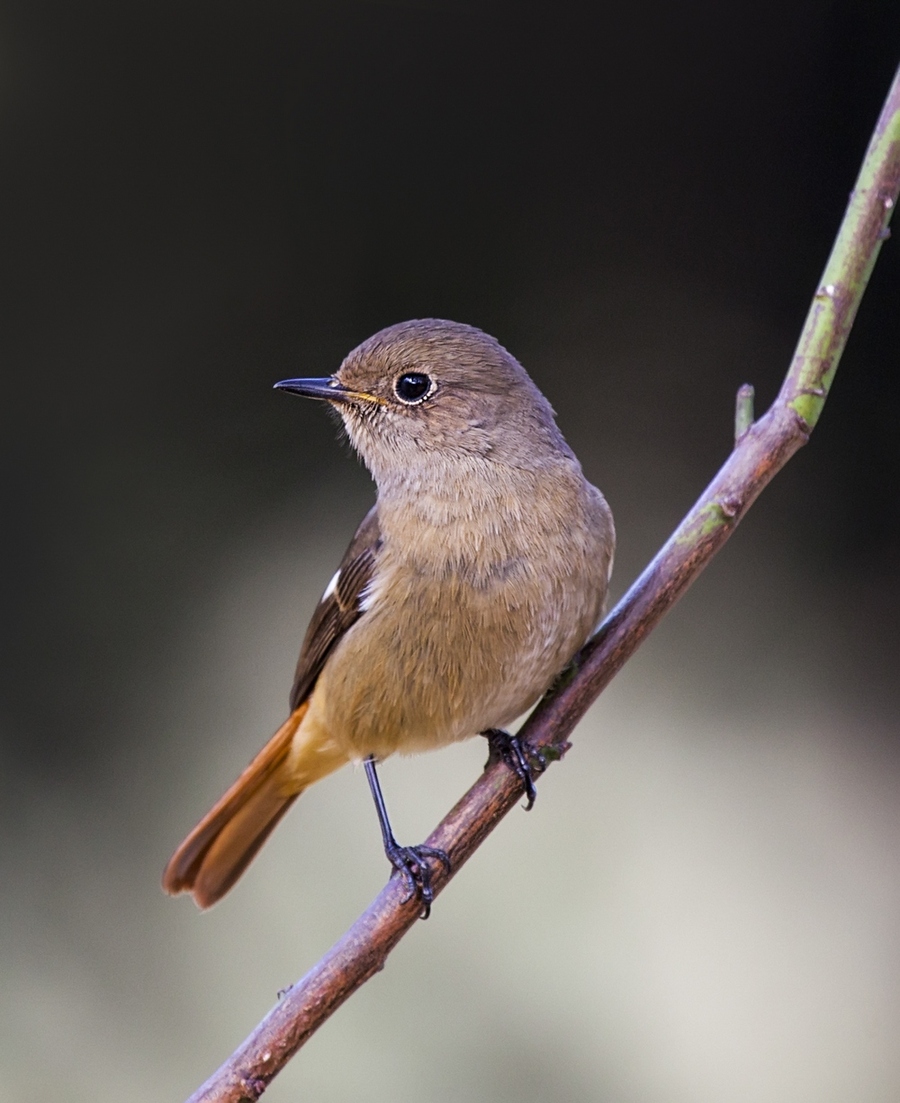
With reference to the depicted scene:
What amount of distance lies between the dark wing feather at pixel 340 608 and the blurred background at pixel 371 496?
1026 mm

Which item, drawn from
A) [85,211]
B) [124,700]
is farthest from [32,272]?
[124,700]

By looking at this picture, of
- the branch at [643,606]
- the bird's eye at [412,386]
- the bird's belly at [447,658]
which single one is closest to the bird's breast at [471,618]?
the bird's belly at [447,658]

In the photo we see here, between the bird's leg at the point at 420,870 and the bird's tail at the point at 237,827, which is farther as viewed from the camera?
the bird's tail at the point at 237,827

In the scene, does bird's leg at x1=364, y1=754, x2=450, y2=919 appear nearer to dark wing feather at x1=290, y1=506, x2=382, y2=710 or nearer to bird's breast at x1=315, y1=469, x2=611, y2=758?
bird's breast at x1=315, y1=469, x2=611, y2=758

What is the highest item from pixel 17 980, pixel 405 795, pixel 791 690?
pixel 791 690

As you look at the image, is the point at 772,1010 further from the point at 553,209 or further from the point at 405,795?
the point at 553,209

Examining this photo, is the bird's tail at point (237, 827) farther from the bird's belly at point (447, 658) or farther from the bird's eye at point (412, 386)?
the bird's eye at point (412, 386)

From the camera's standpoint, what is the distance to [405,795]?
3879 millimetres

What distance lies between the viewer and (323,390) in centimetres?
270

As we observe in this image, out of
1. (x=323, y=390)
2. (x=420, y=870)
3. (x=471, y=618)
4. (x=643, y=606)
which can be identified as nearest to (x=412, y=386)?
(x=323, y=390)

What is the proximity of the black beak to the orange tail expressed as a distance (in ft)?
Answer: 2.49

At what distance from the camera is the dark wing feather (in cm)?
274

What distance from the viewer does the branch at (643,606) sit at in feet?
6.44

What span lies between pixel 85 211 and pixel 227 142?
1.67 ft
